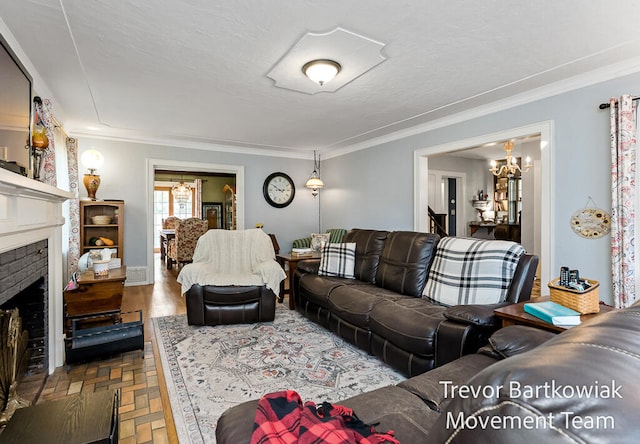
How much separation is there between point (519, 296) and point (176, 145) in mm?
5166

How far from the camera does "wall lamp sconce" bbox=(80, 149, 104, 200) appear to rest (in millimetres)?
4461

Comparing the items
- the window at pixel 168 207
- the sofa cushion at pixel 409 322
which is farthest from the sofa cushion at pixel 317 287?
the window at pixel 168 207

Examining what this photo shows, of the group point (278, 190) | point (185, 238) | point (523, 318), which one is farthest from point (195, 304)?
point (185, 238)

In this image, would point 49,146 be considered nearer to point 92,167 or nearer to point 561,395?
point 92,167

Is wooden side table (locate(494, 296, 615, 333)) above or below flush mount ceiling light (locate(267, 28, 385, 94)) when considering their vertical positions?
below

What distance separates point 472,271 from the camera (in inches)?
95.9

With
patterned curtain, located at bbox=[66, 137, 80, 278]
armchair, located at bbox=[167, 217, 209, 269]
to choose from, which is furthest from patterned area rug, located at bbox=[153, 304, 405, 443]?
armchair, located at bbox=[167, 217, 209, 269]

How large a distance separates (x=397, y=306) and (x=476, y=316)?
667mm

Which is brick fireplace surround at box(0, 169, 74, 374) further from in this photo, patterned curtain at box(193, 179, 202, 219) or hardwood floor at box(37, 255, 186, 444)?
patterned curtain at box(193, 179, 202, 219)

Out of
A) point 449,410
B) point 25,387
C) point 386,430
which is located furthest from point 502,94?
point 25,387

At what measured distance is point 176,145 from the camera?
5.38 meters

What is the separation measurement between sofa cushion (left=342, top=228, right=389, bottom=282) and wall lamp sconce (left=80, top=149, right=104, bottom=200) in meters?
3.72

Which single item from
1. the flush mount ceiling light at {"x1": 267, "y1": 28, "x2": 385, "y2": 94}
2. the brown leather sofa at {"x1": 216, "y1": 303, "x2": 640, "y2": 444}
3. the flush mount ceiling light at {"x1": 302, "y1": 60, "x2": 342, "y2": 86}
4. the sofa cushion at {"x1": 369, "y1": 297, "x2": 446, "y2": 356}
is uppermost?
the flush mount ceiling light at {"x1": 267, "y1": 28, "x2": 385, "y2": 94}

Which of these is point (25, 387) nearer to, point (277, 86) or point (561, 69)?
point (277, 86)
